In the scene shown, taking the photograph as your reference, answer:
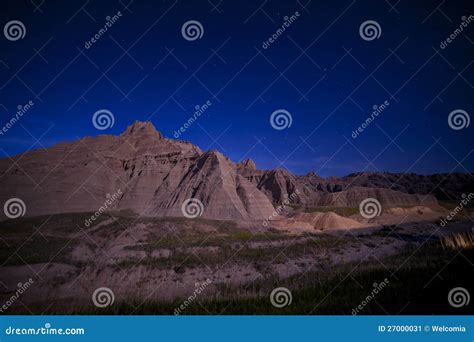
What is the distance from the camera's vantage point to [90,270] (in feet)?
38.7

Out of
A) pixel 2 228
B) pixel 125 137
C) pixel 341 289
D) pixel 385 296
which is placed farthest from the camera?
pixel 125 137

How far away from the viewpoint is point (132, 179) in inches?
1566

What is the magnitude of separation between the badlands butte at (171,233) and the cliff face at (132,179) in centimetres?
16

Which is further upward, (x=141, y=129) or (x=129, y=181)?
(x=141, y=129)

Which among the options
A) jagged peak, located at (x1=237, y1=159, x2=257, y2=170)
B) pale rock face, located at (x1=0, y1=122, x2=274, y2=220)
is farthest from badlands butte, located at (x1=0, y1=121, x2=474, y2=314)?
jagged peak, located at (x1=237, y1=159, x2=257, y2=170)

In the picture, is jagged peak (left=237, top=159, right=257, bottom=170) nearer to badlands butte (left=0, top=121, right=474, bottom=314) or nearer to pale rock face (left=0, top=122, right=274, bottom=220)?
badlands butte (left=0, top=121, right=474, bottom=314)

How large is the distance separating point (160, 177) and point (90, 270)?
28.6 meters

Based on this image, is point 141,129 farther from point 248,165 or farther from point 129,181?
point 248,165

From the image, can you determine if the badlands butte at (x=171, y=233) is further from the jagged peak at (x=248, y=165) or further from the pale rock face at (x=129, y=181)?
the jagged peak at (x=248, y=165)

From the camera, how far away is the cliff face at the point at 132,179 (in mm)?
32406

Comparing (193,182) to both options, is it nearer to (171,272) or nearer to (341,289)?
(171,272)

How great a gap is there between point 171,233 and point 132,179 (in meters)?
20.4

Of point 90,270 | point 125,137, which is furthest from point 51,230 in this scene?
point 125,137

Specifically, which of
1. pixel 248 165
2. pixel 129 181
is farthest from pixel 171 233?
pixel 248 165
